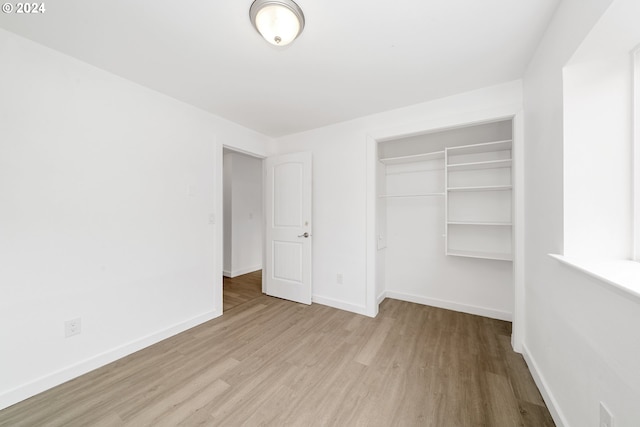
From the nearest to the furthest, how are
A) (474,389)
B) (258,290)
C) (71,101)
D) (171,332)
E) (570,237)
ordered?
(570,237)
(474,389)
(71,101)
(171,332)
(258,290)

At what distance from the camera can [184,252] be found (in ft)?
8.04

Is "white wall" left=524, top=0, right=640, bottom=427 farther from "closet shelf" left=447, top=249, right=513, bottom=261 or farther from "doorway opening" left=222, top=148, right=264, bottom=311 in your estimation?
"doorway opening" left=222, top=148, right=264, bottom=311

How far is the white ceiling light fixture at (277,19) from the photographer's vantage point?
126cm

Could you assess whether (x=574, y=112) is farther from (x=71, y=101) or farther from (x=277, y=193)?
(x=71, y=101)

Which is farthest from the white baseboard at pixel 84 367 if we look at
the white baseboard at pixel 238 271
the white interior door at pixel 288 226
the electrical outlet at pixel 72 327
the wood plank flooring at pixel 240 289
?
the white baseboard at pixel 238 271

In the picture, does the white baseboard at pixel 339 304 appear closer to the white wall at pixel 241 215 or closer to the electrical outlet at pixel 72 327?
the white wall at pixel 241 215

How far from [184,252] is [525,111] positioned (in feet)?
11.1

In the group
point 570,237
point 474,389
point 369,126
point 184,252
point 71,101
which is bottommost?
point 474,389

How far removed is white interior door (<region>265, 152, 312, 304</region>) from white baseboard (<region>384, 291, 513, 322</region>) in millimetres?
1279

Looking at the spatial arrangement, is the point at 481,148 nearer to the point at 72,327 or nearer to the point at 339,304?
the point at 339,304

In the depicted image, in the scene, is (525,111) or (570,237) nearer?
(570,237)

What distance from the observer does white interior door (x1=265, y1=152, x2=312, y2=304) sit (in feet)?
10.3

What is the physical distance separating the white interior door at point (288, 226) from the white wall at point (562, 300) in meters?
2.20

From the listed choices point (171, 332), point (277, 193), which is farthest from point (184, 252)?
point (277, 193)
